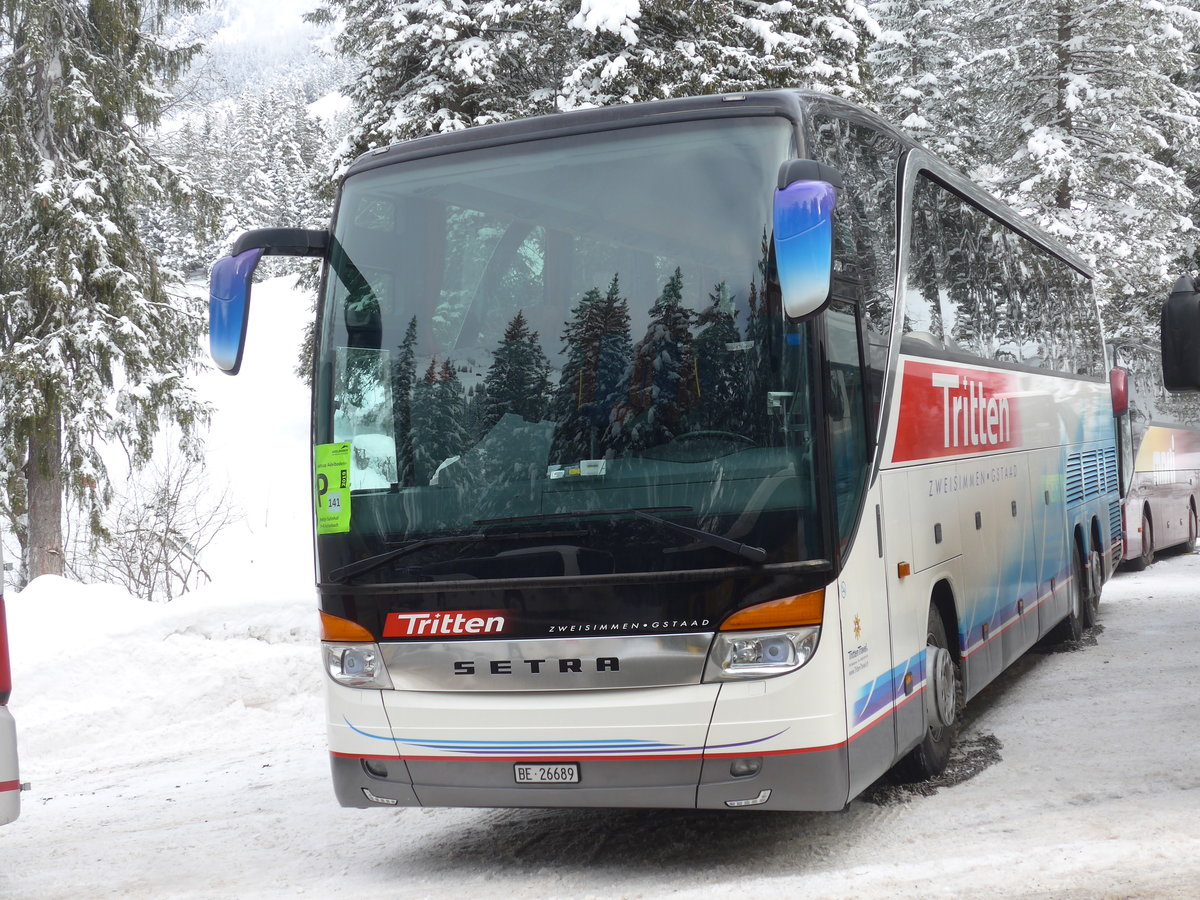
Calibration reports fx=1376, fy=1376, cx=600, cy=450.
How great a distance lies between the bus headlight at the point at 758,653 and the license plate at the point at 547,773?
72cm

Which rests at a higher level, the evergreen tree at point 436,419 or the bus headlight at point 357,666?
the evergreen tree at point 436,419

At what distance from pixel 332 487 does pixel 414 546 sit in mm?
534

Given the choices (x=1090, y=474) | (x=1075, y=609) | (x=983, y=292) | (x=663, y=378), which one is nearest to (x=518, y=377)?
(x=663, y=378)

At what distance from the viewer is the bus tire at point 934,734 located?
7262 mm

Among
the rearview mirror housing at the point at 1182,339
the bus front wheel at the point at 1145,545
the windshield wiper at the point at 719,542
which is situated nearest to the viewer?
the windshield wiper at the point at 719,542

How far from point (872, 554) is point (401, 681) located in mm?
2210

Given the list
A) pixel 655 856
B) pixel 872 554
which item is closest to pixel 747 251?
pixel 872 554

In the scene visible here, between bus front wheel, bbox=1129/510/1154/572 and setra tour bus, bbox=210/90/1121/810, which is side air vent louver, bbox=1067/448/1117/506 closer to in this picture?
bus front wheel, bbox=1129/510/1154/572

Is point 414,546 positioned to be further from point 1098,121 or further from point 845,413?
point 1098,121

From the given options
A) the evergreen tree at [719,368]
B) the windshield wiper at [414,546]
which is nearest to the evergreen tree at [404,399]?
the windshield wiper at [414,546]

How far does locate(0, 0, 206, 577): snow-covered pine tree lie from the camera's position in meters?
20.7

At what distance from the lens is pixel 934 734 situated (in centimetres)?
737

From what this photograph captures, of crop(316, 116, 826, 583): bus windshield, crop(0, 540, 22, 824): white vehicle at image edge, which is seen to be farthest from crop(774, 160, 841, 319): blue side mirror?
Result: crop(0, 540, 22, 824): white vehicle at image edge

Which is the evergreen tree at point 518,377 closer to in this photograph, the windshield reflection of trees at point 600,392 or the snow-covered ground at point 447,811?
the windshield reflection of trees at point 600,392
